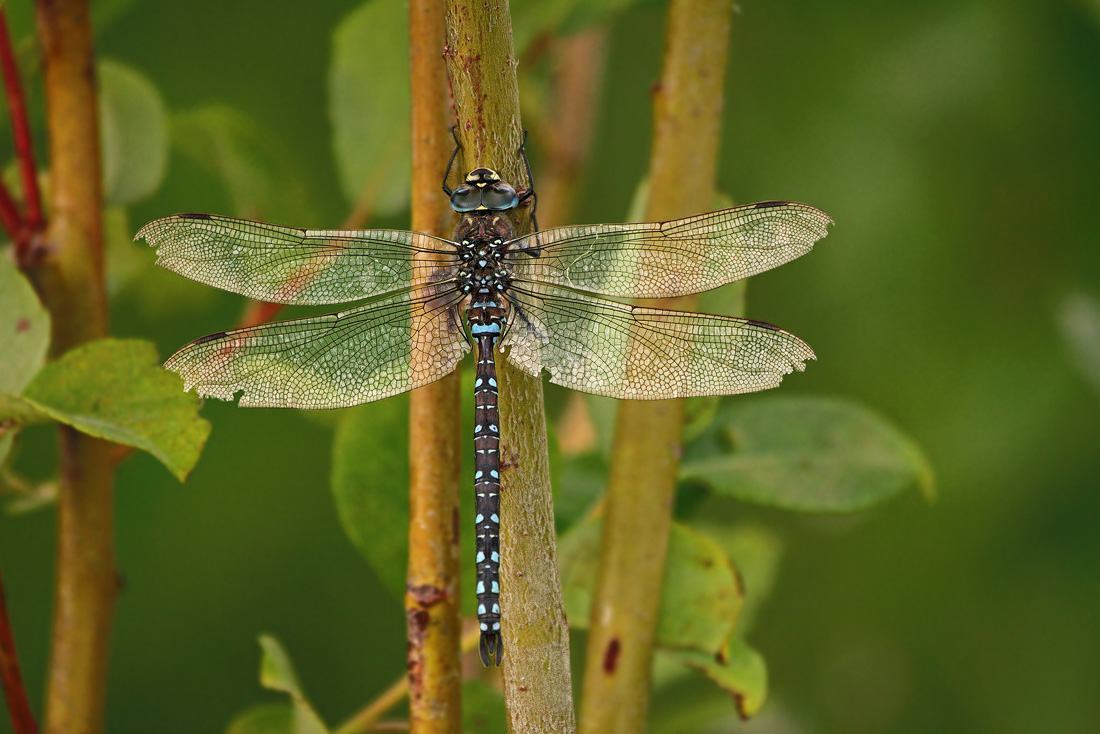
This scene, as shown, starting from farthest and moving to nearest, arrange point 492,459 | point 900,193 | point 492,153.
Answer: point 900,193, point 492,459, point 492,153

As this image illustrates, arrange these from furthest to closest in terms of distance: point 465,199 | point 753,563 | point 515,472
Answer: point 753,563 < point 465,199 < point 515,472

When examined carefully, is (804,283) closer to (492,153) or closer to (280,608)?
(280,608)

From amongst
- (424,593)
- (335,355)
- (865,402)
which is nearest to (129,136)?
(335,355)

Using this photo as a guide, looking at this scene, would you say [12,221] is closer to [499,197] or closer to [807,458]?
[499,197]

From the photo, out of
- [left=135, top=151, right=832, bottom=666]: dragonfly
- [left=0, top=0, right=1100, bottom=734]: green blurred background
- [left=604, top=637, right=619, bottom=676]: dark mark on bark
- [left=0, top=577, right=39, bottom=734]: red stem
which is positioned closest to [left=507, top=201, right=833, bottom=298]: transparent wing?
[left=135, top=151, right=832, bottom=666]: dragonfly

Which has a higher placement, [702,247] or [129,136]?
[129,136]

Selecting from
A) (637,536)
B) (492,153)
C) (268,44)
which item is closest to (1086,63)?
(637,536)

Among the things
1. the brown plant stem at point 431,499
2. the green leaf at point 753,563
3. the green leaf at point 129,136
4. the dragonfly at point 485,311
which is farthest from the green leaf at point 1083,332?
the green leaf at point 129,136
